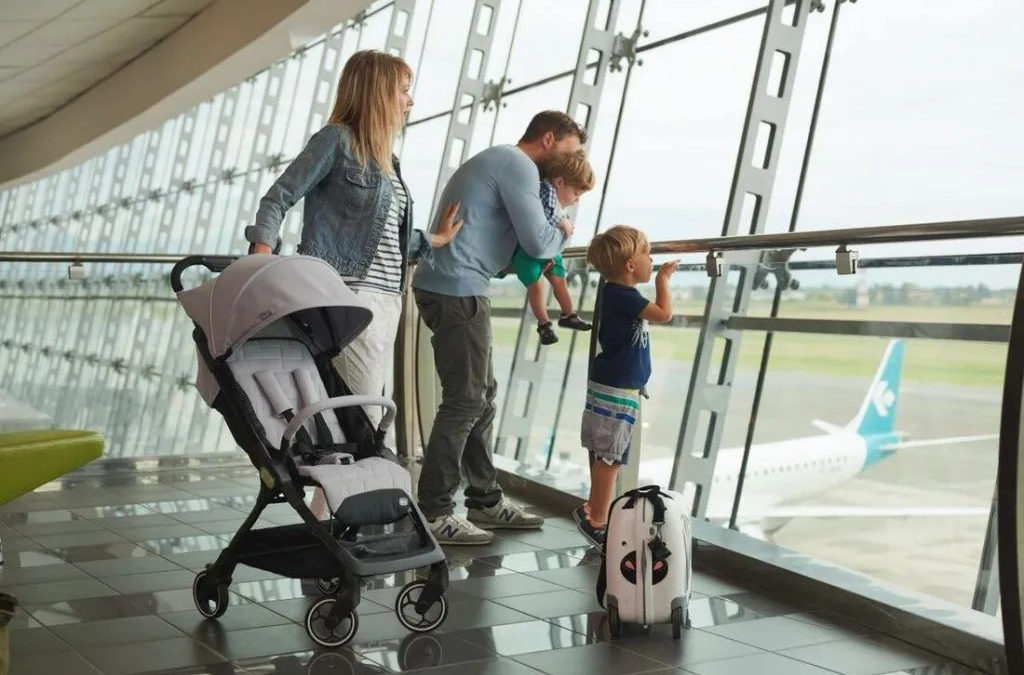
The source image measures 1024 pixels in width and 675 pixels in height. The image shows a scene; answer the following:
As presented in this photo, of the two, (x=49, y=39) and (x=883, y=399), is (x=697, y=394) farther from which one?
(x=49, y=39)

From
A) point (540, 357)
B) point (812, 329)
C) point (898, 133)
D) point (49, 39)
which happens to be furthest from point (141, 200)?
point (812, 329)

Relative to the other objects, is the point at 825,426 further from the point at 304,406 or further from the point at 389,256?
the point at 304,406

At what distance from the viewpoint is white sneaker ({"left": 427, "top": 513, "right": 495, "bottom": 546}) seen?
404 cm

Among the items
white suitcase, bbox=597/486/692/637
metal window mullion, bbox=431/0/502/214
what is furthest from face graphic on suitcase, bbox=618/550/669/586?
metal window mullion, bbox=431/0/502/214

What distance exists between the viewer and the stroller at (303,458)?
2893 mm

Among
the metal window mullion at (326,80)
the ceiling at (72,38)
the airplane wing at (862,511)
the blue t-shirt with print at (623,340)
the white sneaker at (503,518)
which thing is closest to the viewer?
the blue t-shirt with print at (623,340)

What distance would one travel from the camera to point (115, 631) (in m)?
3.00

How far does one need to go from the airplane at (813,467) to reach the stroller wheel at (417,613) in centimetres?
149

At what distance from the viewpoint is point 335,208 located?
11.6 ft

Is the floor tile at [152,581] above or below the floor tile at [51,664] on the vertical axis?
above

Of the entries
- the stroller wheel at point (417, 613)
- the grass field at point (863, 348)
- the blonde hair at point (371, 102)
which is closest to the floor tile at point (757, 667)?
the stroller wheel at point (417, 613)

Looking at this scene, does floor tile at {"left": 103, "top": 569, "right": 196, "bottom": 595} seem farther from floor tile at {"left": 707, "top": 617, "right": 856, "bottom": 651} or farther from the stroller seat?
floor tile at {"left": 707, "top": 617, "right": 856, "bottom": 651}

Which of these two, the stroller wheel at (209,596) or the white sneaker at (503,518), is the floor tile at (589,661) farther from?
the white sneaker at (503,518)

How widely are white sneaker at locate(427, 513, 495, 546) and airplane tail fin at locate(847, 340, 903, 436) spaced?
1483 millimetres
